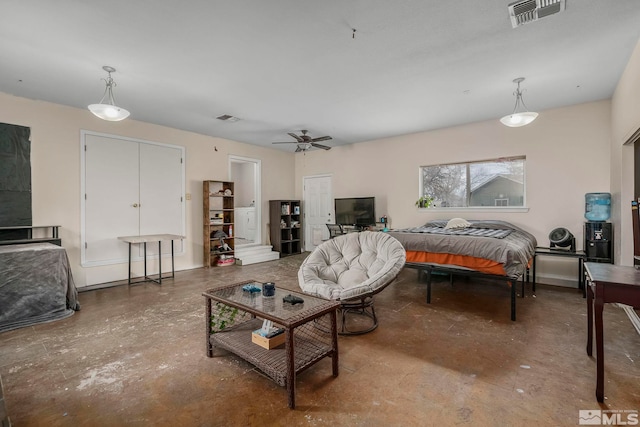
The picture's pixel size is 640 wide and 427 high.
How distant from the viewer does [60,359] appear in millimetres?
2357

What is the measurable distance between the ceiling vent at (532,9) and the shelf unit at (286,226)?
5.65 metres

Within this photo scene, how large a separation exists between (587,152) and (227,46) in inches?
204

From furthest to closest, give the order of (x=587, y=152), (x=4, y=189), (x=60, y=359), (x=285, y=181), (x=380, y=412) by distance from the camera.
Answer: (x=285, y=181) → (x=587, y=152) → (x=4, y=189) → (x=60, y=359) → (x=380, y=412)

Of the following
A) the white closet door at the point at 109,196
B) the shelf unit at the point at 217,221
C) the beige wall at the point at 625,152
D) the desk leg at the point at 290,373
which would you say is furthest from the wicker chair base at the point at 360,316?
the white closet door at the point at 109,196

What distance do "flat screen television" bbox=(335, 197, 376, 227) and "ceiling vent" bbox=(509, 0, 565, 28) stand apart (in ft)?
13.6

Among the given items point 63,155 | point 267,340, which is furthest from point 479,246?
point 63,155

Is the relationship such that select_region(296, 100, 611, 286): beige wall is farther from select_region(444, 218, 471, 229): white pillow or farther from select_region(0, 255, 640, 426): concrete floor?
select_region(0, 255, 640, 426): concrete floor

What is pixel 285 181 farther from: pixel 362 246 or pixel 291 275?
pixel 362 246

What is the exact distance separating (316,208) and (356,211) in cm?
146

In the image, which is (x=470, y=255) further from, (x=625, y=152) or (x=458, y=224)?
(x=625, y=152)

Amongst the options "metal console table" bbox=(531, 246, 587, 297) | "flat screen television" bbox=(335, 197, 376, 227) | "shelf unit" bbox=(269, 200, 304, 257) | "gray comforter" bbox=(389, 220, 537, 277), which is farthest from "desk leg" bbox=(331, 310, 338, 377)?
"shelf unit" bbox=(269, 200, 304, 257)

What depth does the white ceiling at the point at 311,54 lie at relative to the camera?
2293 mm

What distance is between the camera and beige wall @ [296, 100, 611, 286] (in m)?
4.28

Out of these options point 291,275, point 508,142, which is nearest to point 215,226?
point 291,275
